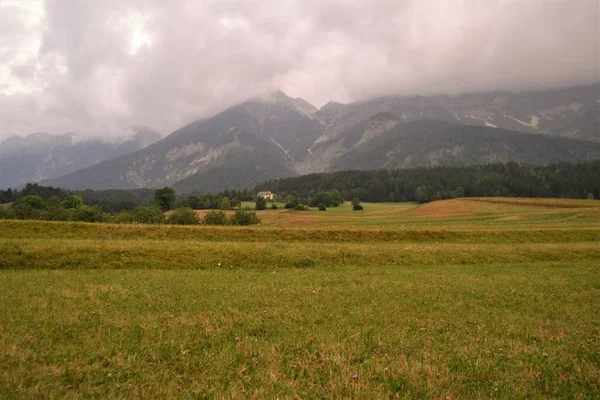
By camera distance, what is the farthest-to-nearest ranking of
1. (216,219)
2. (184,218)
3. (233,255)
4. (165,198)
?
(165,198), (184,218), (216,219), (233,255)

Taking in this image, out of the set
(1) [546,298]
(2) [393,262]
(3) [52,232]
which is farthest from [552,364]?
(3) [52,232]

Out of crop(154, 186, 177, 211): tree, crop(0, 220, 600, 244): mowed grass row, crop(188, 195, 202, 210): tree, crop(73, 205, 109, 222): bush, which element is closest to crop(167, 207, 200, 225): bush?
crop(73, 205, 109, 222): bush

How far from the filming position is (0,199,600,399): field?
7652 mm

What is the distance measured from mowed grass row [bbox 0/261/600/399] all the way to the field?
47 millimetres

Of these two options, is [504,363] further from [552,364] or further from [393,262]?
[393,262]

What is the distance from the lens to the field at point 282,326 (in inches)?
301

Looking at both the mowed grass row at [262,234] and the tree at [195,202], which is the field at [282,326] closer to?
the mowed grass row at [262,234]

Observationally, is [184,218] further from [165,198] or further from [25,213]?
[165,198]

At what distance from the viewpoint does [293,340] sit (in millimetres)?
10492

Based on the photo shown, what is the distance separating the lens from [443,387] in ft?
25.4

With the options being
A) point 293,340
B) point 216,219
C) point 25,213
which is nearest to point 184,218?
point 216,219

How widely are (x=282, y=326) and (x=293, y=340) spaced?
1.48m

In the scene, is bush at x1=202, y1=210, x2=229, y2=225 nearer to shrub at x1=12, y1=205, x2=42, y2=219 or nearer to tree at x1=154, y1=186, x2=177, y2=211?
shrub at x1=12, y1=205, x2=42, y2=219

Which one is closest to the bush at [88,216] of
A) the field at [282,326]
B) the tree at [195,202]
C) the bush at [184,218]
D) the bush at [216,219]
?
the bush at [184,218]
